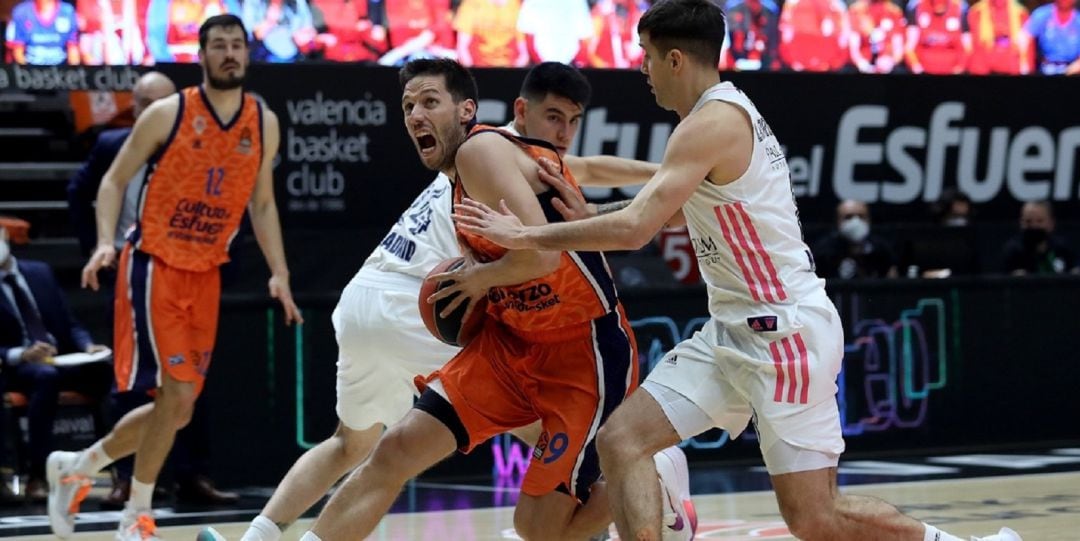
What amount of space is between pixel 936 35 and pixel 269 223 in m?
6.04

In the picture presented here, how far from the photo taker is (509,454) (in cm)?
943

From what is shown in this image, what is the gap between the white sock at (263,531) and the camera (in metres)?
5.47

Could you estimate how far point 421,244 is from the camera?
636 cm

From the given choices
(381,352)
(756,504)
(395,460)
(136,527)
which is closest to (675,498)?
(395,460)

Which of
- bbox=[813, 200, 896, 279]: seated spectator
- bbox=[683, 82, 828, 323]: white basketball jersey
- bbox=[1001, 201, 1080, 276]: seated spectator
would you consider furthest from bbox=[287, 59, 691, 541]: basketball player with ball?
bbox=[1001, 201, 1080, 276]: seated spectator

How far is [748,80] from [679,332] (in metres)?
2.14

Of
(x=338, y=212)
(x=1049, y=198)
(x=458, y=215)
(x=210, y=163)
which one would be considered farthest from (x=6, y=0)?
(x=1049, y=198)

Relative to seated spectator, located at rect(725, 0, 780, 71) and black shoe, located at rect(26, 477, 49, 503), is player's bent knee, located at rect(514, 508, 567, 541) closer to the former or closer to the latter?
black shoe, located at rect(26, 477, 49, 503)

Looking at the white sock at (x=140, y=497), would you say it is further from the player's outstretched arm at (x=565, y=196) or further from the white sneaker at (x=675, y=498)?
the player's outstretched arm at (x=565, y=196)

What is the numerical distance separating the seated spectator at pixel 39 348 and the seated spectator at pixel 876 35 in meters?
5.45

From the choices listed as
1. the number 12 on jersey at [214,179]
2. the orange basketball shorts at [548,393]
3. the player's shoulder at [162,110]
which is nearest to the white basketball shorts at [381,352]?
the orange basketball shorts at [548,393]

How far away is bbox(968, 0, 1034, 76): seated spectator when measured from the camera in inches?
476

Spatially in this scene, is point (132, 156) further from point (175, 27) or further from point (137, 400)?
point (175, 27)

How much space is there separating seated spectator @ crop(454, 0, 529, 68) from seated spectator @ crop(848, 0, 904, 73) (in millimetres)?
2358
